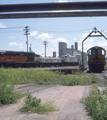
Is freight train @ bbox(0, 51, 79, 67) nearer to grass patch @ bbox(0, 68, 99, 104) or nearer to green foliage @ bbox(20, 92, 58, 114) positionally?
grass patch @ bbox(0, 68, 99, 104)

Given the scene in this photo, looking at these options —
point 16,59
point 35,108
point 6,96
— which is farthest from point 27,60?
point 35,108

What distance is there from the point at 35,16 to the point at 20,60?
97.5 feet

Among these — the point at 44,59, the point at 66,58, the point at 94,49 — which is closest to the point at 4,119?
the point at 94,49

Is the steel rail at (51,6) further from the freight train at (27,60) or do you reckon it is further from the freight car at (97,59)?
the freight train at (27,60)

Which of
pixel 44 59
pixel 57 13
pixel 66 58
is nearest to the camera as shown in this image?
pixel 57 13

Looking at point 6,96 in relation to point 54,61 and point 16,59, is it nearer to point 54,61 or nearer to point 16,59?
point 16,59

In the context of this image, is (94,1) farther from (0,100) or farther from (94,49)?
(94,49)

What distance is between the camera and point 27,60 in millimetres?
35469

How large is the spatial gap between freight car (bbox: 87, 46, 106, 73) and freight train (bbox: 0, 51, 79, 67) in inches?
729

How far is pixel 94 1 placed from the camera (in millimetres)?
4746

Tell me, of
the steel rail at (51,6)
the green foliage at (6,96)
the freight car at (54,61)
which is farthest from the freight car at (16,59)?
the steel rail at (51,6)

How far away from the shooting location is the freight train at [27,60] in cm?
3266

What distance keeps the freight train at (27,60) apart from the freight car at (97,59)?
60.7 ft

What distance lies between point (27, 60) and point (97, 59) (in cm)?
1943
